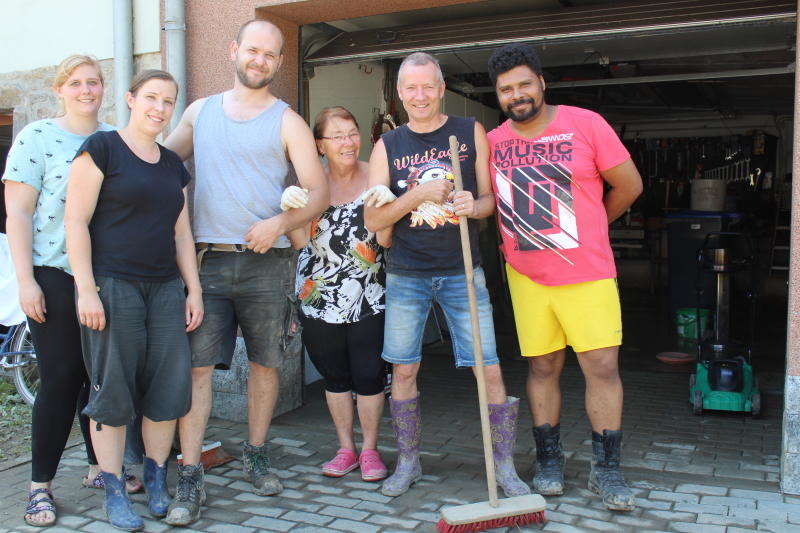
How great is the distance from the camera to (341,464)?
13.5 ft

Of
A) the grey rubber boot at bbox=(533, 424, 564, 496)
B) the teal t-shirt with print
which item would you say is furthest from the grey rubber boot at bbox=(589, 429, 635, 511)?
the teal t-shirt with print

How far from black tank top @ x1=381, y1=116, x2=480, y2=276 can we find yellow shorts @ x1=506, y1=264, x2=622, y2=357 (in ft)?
1.15

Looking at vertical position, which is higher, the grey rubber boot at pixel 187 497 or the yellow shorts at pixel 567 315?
the yellow shorts at pixel 567 315

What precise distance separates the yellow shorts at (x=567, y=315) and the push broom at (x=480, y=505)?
38cm

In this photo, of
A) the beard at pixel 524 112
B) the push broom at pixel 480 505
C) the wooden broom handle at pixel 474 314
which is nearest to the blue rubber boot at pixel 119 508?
the push broom at pixel 480 505

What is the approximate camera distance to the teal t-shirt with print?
11.4 feet

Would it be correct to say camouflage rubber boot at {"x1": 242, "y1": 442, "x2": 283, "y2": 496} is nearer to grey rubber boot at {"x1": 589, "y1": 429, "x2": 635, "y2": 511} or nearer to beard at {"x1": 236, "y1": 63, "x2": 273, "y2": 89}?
grey rubber boot at {"x1": 589, "y1": 429, "x2": 635, "y2": 511}

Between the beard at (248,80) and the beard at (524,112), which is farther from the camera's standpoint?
the beard at (248,80)

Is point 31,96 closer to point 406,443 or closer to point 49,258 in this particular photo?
point 49,258

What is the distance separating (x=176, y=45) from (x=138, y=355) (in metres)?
2.48

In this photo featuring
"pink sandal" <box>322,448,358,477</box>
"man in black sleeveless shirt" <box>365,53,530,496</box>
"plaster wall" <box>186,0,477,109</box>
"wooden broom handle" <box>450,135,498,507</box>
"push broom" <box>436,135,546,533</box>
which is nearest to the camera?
"push broom" <box>436,135,546,533</box>

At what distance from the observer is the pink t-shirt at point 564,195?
11.6ft

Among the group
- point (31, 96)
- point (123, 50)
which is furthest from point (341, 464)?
point (31, 96)

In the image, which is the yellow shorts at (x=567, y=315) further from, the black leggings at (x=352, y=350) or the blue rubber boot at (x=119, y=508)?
the blue rubber boot at (x=119, y=508)
